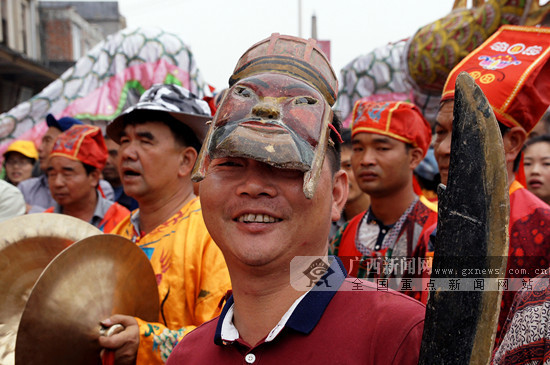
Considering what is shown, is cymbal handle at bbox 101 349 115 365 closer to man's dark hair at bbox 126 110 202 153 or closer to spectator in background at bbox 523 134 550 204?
man's dark hair at bbox 126 110 202 153

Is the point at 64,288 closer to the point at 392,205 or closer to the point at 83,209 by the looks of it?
the point at 392,205

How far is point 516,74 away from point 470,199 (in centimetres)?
151

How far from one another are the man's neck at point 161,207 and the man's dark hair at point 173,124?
25cm

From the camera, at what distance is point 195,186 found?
126 inches

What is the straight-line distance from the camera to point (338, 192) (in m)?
1.54

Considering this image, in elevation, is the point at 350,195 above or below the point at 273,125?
below

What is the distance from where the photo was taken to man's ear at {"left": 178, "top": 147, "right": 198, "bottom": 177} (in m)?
2.88

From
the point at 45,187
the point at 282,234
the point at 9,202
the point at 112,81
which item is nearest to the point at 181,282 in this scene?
the point at 282,234

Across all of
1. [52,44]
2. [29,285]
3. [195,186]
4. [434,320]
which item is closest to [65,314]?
[29,285]

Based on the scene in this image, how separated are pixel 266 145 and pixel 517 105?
4.78ft

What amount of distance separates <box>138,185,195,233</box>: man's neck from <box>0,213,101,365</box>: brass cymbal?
0.33 meters

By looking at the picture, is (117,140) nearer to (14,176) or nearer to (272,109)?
(272,109)

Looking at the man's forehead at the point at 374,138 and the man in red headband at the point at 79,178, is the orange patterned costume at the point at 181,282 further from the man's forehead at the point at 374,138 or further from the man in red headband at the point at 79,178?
the man in red headband at the point at 79,178

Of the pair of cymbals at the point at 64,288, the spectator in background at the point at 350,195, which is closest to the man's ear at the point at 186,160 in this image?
the pair of cymbals at the point at 64,288
